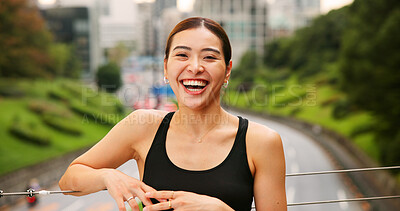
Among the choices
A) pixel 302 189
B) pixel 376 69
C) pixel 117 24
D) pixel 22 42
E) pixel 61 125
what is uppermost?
pixel 117 24

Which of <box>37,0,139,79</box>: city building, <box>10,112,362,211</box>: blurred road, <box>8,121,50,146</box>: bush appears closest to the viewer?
<box>10,112,362,211</box>: blurred road

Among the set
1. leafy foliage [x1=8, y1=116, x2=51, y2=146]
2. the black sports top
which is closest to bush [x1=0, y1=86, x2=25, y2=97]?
leafy foliage [x1=8, y1=116, x2=51, y2=146]

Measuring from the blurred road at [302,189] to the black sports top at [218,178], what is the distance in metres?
14.8

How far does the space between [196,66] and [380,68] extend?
45.4 feet

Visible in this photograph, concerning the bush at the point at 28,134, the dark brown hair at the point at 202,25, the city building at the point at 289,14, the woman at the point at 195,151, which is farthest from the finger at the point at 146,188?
the city building at the point at 289,14

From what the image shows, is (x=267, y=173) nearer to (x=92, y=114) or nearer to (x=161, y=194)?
(x=161, y=194)

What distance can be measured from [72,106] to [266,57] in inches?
948

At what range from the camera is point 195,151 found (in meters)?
1.47

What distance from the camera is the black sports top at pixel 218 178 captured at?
138 cm

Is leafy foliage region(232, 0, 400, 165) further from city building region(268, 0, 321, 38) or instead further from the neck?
city building region(268, 0, 321, 38)

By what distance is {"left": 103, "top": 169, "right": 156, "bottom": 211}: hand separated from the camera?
1.34m

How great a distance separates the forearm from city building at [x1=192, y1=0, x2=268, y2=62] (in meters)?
56.8

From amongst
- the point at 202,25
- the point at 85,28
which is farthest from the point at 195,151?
the point at 85,28

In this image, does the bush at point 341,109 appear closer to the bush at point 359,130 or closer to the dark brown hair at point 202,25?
the bush at point 359,130
